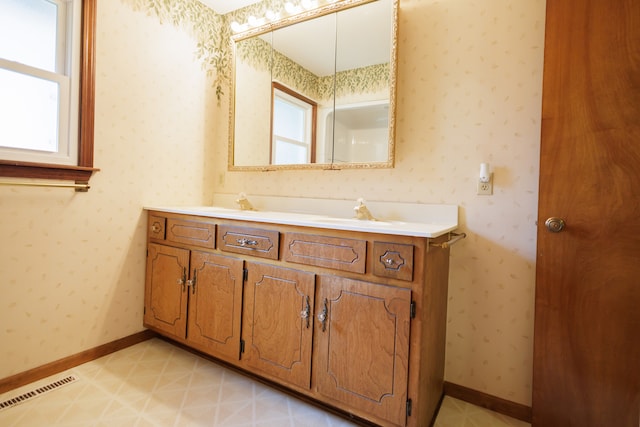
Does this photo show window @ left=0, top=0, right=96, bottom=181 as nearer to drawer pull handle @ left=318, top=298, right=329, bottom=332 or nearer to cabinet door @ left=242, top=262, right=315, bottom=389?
cabinet door @ left=242, top=262, right=315, bottom=389

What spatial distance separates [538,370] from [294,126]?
73.3 inches

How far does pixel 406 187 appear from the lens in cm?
183

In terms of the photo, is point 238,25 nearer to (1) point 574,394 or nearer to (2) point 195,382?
(2) point 195,382

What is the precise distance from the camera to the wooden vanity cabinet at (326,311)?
1.27 meters

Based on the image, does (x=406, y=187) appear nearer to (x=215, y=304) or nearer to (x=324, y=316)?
(x=324, y=316)

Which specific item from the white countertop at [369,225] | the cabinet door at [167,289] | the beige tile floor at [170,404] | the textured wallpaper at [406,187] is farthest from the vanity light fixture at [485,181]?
the cabinet door at [167,289]

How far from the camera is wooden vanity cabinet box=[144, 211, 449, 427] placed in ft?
4.18

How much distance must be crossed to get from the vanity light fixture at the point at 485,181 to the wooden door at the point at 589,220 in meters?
0.23

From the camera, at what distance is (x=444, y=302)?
1.64 metres

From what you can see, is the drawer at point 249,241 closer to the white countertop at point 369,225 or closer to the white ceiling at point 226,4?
the white countertop at point 369,225

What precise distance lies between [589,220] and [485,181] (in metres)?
0.44

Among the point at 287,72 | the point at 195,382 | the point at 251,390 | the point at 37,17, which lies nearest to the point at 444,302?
the point at 251,390

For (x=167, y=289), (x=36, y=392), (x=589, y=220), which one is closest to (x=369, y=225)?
(x=589, y=220)

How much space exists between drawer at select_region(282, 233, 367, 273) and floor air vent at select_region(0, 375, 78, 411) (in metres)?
1.37
